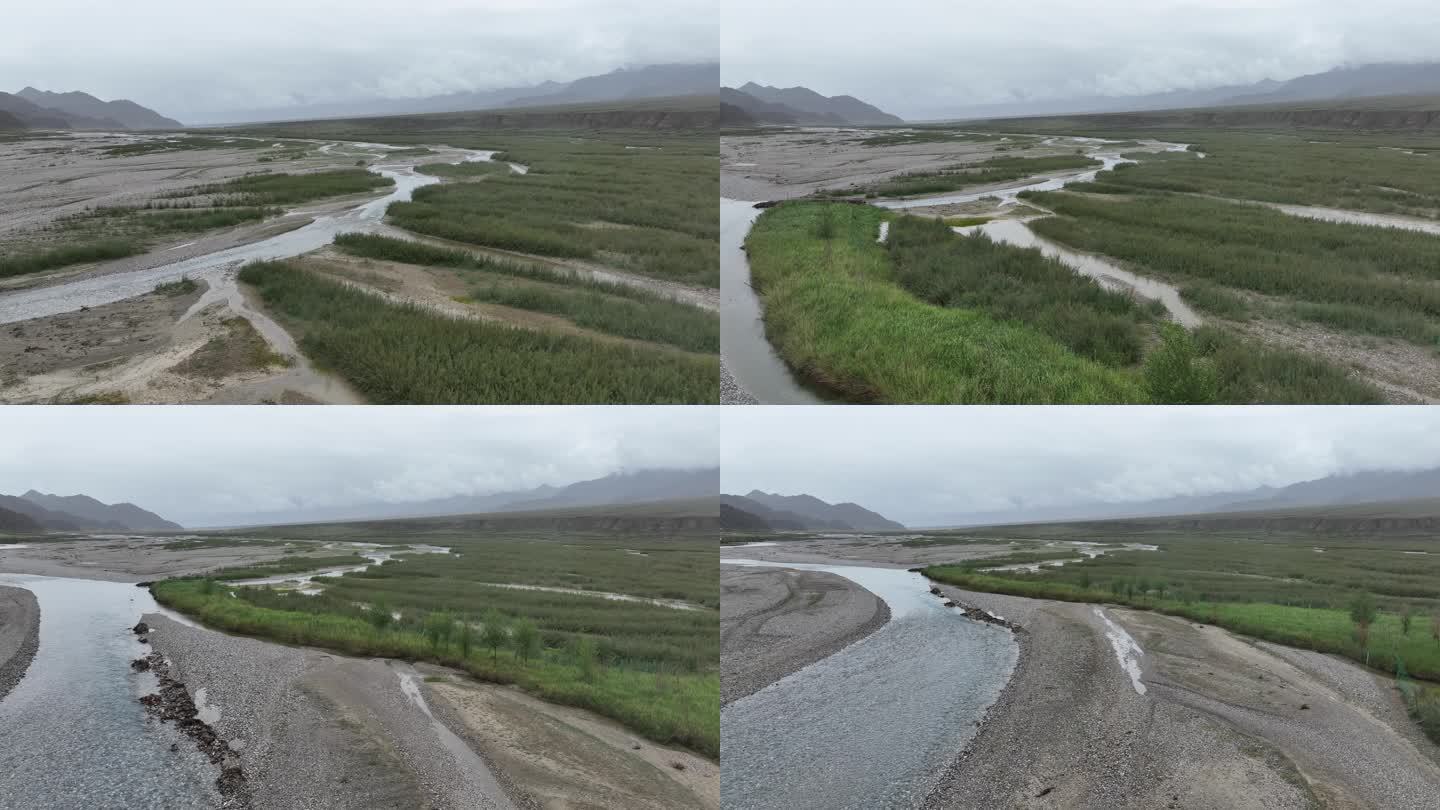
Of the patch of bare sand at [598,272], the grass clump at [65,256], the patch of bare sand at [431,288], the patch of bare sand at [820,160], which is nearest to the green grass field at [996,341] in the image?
the patch of bare sand at [598,272]

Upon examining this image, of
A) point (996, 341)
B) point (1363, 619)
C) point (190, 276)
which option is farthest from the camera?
point (1363, 619)

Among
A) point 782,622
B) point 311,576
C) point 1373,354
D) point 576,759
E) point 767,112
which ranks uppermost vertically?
point 767,112

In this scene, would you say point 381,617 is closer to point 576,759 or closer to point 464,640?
point 464,640

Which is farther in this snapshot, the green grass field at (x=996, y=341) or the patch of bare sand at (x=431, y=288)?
the patch of bare sand at (x=431, y=288)

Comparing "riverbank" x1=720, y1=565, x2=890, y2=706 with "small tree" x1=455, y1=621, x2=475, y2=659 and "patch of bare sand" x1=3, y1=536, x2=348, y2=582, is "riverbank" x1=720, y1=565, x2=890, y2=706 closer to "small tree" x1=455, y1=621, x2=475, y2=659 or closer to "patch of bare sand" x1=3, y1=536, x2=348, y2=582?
"small tree" x1=455, y1=621, x2=475, y2=659

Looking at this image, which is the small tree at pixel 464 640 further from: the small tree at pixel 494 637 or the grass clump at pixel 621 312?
the grass clump at pixel 621 312

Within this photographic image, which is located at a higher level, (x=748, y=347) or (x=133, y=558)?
(x=748, y=347)

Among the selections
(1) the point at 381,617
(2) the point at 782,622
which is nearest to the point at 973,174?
(2) the point at 782,622

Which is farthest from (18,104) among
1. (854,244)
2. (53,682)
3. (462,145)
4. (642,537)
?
(854,244)
